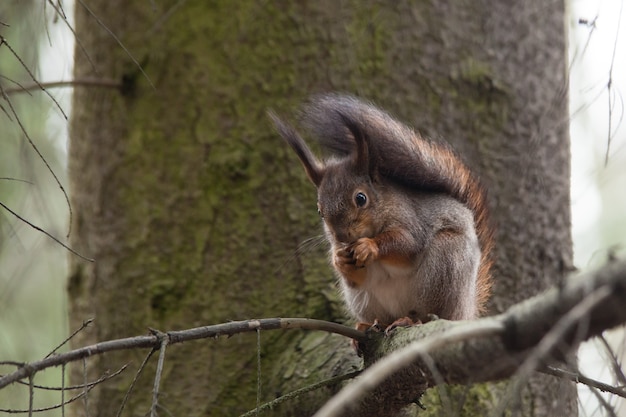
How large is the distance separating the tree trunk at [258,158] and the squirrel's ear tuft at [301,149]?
0.05 metres

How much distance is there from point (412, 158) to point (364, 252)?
9.7 inches

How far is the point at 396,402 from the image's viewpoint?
4.29ft

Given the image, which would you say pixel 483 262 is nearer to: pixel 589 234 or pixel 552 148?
pixel 552 148

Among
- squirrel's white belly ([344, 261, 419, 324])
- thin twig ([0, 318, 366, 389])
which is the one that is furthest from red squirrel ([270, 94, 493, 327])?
thin twig ([0, 318, 366, 389])

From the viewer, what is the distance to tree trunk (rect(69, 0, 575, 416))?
176cm

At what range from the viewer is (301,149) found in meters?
1.71

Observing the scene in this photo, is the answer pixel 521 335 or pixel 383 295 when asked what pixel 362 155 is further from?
pixel 521 335

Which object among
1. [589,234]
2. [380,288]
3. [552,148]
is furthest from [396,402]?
[589,234]

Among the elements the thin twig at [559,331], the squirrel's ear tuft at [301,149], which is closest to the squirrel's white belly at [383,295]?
the squirrel's ear tuft at [301,149]

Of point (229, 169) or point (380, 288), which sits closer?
point (380, 288)

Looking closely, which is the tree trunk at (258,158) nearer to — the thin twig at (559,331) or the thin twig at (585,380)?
the thin twig at (585,380)

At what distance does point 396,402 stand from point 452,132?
0.76m

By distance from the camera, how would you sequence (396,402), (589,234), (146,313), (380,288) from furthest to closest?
(589,234)
(146,313)
(380,288)
(396,402)

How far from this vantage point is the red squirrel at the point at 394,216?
5.29 ft
